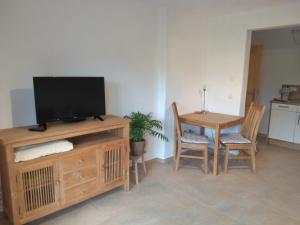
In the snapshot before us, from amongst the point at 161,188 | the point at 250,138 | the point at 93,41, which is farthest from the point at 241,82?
the point at 93,41

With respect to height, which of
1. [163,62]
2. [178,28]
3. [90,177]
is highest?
[178,28]

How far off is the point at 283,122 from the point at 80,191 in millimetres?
3921

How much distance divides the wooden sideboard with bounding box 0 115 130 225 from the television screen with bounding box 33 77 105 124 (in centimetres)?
11

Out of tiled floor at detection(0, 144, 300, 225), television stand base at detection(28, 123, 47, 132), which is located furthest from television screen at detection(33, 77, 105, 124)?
tiled floor at detection(0, 144, 300, 225)

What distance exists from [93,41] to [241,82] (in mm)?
2313

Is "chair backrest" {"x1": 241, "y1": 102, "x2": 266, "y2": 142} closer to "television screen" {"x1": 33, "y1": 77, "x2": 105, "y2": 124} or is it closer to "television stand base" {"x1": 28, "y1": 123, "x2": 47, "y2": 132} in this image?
"television screen" {"x1": 33, "y1": 77, "x2": 105, "y2": 124}

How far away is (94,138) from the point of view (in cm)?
267

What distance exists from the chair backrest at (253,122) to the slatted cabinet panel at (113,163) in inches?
74.4

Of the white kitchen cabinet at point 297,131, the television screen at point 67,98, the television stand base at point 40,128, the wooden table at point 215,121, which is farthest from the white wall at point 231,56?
the television stand base at point 40,128

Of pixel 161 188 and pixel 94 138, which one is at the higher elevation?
pixel 94 138

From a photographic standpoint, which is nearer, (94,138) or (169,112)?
(94,138)

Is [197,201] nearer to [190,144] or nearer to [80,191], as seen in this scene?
[190,144]

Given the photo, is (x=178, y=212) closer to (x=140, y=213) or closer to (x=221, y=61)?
(x=140, y=213)

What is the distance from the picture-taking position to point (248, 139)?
11.4ft
